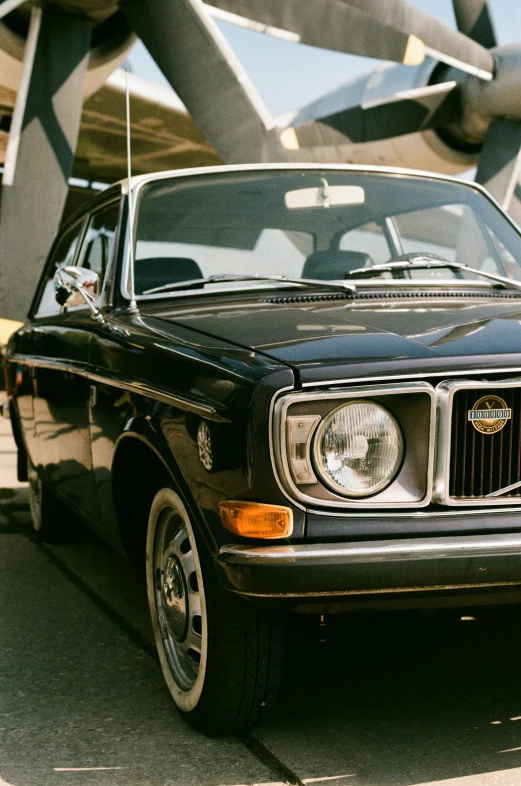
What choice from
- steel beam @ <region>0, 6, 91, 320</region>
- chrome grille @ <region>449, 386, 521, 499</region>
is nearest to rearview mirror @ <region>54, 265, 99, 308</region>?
chrome grille @ <region>449, 386, 521, 499</region>

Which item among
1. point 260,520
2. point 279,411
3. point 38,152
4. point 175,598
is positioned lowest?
point 175,598

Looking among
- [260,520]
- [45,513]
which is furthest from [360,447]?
[45,513]

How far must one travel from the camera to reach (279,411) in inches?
85.7

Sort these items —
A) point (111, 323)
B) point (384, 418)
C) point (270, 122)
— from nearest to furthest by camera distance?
point (384, 418), point (111, 323), point (270, 122)

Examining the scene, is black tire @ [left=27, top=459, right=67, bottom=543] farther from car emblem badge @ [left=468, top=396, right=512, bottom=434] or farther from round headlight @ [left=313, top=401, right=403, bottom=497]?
car emblem badge @ [left=468, top=396, right=512, bottom=434]

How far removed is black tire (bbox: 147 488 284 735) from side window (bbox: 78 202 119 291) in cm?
125

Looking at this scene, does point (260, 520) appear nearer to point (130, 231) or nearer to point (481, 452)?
point (481, 452)

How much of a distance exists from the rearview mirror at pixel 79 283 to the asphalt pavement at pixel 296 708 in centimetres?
121

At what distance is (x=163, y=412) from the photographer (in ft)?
8.38

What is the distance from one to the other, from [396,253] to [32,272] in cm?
1006

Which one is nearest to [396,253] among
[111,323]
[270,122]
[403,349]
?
[111,323]

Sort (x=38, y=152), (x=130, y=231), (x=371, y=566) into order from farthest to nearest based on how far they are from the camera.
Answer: (x=38, y=152) → (x=130, y=231) → (x=371, y=566)

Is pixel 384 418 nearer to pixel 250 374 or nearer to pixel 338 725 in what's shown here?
pixel 250 374

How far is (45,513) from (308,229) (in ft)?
6.88
